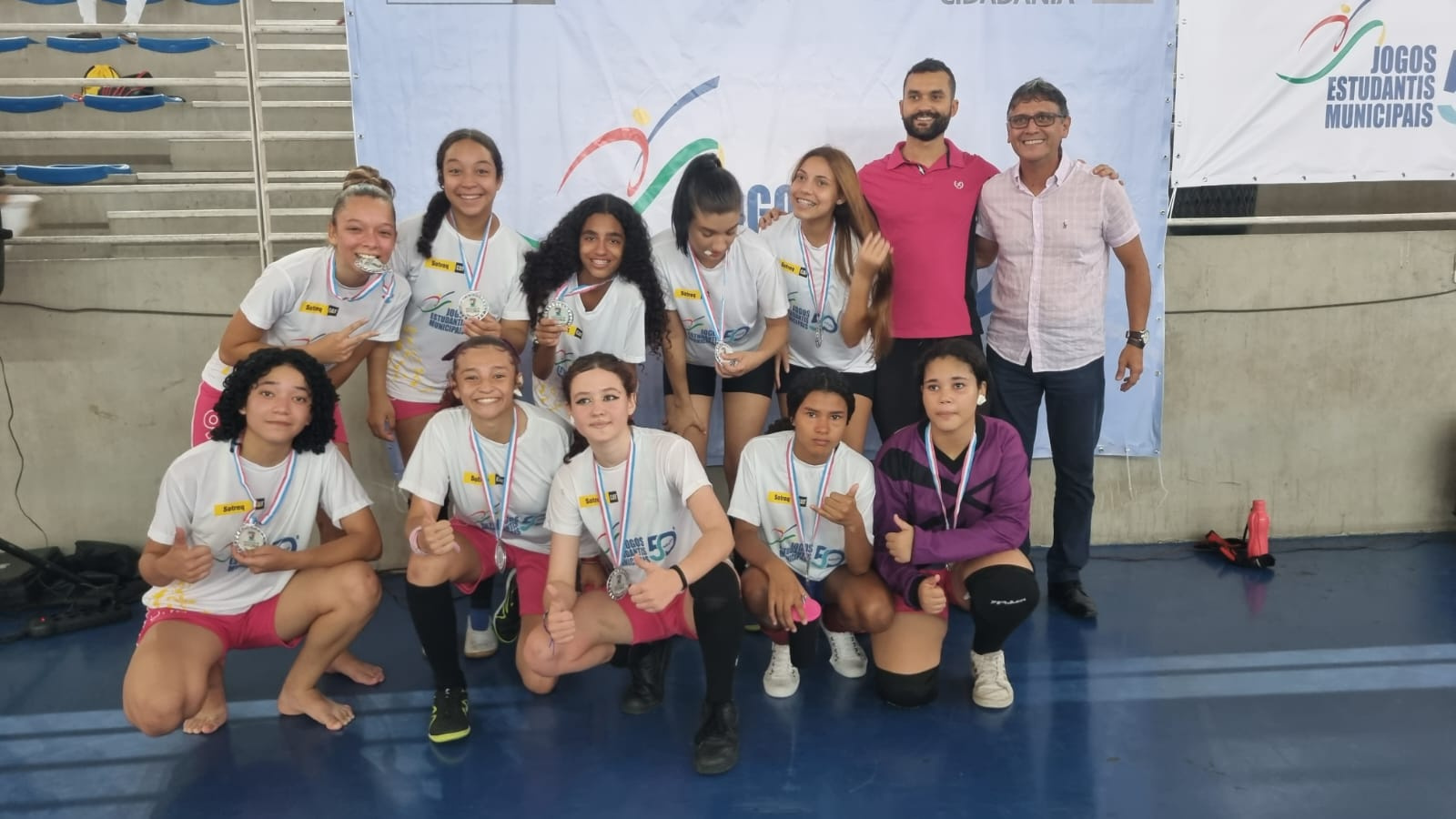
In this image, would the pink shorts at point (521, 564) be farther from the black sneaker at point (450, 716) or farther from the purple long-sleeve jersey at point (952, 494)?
the purple long-sleeve jersey at point (952, 494)

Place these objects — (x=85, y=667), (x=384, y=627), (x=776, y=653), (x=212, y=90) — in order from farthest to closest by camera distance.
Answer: (x=212, y=90) < (x=384, y=627) < (x=85, y=667) < (x=776, y=653)

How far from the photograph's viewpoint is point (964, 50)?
4.25m

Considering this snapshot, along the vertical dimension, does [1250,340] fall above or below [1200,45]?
below

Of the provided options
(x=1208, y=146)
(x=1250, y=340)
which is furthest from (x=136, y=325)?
(x=1250, y=340)

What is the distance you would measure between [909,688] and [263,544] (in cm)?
202

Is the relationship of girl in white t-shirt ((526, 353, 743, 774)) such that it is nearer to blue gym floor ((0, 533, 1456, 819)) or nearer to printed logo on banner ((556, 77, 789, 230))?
blue gym floor ((0, 533, 1456, 819))

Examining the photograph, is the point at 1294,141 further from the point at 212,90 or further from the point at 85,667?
the point at 212,90

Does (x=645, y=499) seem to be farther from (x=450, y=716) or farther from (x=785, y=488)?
(x=450, y=716)

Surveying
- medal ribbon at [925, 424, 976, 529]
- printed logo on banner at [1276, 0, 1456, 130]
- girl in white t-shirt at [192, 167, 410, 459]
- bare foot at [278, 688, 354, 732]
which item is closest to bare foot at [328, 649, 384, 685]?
bare foot at [278, 688, 354, 732]

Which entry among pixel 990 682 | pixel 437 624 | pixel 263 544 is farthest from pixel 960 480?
pixel 263 544

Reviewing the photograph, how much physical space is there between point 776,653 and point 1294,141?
325cm

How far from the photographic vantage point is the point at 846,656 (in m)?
3.39

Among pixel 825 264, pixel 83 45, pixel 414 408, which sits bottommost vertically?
pixel 414 408

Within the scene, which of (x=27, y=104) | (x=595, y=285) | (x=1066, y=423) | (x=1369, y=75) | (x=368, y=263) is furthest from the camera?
(x=1369, y=75)
